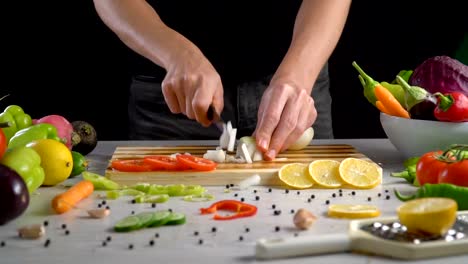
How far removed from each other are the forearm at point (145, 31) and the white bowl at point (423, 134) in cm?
58

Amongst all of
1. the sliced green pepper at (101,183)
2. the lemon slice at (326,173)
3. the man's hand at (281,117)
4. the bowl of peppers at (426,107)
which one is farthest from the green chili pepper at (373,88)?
the sliced green pepper at (101,183)

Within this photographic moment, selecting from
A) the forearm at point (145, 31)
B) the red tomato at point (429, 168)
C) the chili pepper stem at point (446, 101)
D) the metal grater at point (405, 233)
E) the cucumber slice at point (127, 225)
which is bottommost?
the cucumber slice at point (127, 225)

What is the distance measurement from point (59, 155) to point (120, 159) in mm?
262

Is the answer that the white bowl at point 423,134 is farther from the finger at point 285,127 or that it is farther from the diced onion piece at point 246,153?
the diced onion piece at point 246,153

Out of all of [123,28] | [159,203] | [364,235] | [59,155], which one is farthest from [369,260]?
[123,28]

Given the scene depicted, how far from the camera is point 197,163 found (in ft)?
7.05

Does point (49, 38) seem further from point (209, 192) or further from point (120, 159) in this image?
point (209, 192)

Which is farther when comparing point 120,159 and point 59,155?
point 120,159

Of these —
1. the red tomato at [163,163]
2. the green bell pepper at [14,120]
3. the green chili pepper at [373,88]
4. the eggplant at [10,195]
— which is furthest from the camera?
the green chili pepper at [373,88]

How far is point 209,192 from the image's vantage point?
2057mm

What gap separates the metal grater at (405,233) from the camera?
1535 mm

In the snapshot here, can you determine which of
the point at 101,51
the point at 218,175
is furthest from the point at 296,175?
the point at 101,51

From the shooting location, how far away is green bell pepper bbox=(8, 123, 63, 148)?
224 centimetres

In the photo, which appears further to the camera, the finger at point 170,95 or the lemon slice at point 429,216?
the finger at point 170,95
